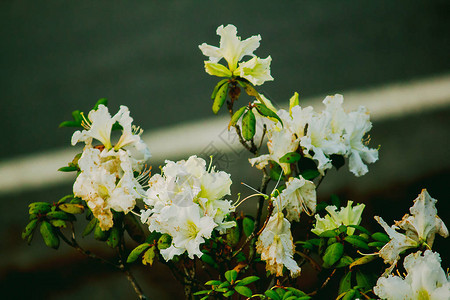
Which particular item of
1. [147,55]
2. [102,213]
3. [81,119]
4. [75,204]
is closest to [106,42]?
[147,55]

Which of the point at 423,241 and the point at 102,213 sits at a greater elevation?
the point at 102,213

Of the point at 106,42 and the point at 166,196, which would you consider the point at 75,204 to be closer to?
the point at 166,196

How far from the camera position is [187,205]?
32.8 inches

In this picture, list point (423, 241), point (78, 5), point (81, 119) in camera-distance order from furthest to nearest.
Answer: point (78, 5) → point (81, 119) → point (423, 241)

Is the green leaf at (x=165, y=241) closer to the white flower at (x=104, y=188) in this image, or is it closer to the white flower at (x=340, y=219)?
the white flower at (x=104, y=188)

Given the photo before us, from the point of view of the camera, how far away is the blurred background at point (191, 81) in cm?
234

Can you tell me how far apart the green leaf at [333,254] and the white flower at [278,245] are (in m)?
0.09

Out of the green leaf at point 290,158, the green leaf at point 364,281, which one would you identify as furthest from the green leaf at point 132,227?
the green leaf at point 364,281

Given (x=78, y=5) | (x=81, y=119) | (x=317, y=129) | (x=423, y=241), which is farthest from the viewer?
(x=78, y=5)

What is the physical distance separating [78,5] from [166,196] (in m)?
1.82

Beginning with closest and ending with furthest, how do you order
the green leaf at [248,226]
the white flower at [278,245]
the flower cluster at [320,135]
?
1. the white flower at [278,245]
2. the flower cluster at [320,135]
3. the green leaf at [248,226]

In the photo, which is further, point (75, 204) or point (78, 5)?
point (78, 5)

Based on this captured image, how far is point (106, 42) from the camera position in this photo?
2.35 meters

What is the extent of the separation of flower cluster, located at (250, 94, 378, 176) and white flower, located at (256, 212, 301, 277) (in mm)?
150
